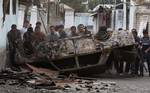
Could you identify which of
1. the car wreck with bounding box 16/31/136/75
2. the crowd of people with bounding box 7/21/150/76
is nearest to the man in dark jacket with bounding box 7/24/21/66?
the crowd of people with bounding box 7/21/150/76

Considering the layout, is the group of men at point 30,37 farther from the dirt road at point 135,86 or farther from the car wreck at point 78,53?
the dirt road at point 135,86

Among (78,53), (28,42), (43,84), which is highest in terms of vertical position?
(28,42)

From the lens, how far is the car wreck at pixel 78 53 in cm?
2002

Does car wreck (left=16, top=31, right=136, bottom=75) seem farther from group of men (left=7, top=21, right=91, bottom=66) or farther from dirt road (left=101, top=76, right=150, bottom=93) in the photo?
dirt road (left=101, top=76, right=150, bottom=93)

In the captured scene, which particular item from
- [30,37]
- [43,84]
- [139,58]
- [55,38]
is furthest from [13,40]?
[43,84]

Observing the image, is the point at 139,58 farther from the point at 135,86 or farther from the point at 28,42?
the point at 135,86

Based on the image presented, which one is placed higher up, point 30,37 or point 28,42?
point 30,37

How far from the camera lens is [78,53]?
20.0m

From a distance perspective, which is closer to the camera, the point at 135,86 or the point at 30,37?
the point at 135,86

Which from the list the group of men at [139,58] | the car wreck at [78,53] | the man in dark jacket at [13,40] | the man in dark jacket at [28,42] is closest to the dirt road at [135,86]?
the car wreck at [78,53]

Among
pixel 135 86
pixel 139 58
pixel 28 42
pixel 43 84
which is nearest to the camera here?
pixel 43 84

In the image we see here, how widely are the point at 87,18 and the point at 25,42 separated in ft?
179

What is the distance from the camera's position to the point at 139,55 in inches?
843

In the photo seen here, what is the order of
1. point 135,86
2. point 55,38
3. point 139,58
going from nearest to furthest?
1. point 135,86
2. point 55,38
3. point 139,58
